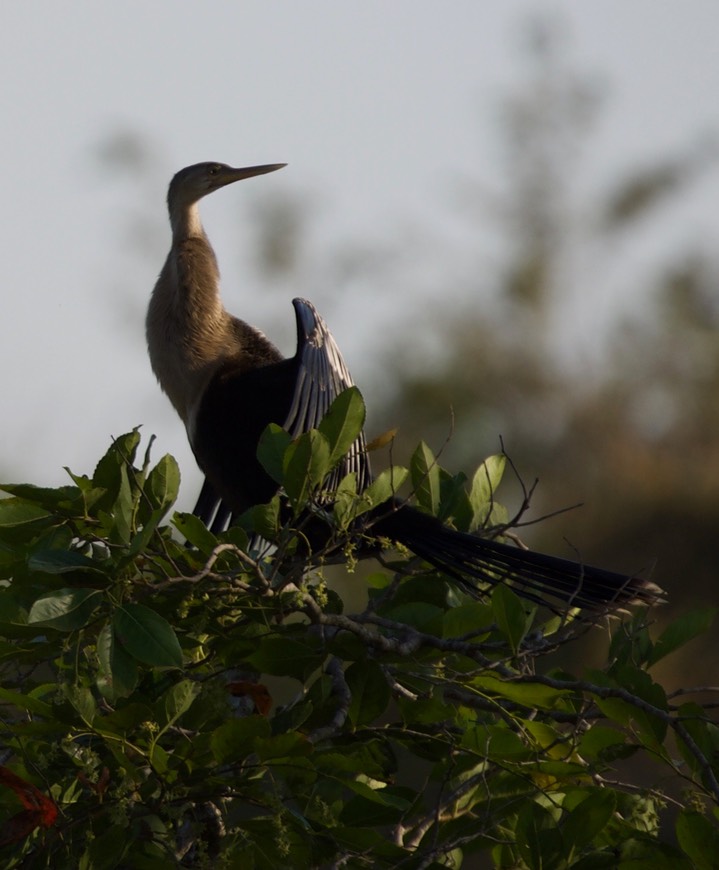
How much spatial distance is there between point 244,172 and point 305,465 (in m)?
2.61

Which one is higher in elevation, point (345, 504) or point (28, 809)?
point (345, 504)

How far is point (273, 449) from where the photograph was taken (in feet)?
5.90

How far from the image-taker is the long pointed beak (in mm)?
4117

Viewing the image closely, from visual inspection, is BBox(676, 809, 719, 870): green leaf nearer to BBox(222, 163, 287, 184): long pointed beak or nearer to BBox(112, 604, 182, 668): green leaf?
BBox(112, 604, 182, 668): green leaf

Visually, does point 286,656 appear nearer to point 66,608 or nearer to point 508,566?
point 66,608

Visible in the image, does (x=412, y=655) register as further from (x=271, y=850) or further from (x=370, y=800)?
(x=271, y=850)

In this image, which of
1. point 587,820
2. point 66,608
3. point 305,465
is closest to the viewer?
point 66,608

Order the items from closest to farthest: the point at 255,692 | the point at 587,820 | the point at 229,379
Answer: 1. the point at 587,820
2. the point at 255,692
3. the point at 229,379

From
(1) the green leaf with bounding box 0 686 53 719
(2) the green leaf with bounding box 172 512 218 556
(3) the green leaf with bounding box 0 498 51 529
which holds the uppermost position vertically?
(2) the green leaf with bounding box 172 512 218 556

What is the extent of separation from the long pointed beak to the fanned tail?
1.82m

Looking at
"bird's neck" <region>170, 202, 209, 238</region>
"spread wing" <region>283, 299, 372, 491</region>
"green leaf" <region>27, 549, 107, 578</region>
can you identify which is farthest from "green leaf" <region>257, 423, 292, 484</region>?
"bird's neck" <region>170, 202, 209, 238</region>

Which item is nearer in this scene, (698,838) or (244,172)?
(698,838)

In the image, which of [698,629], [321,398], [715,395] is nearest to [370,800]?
[698,629]

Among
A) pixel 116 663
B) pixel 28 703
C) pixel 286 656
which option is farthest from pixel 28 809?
pixel 286 656
